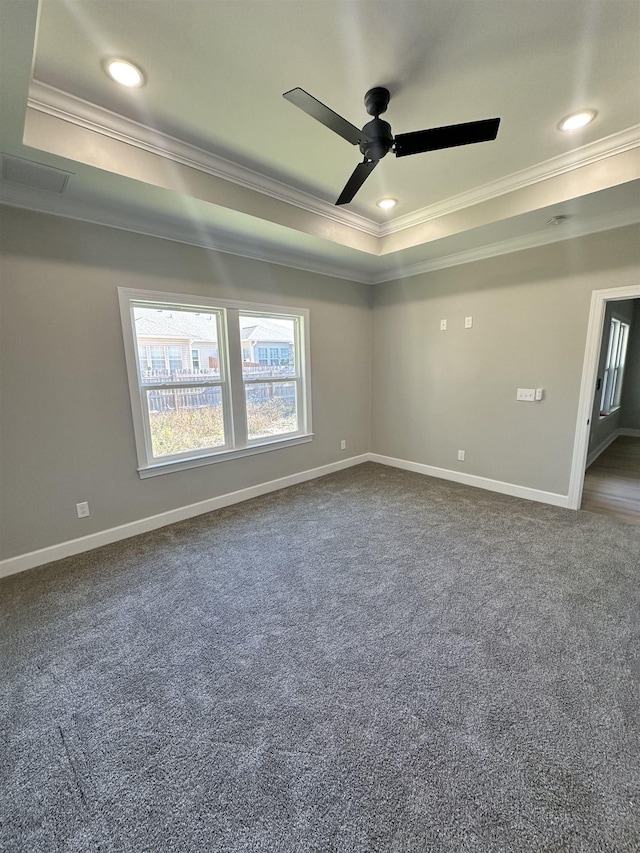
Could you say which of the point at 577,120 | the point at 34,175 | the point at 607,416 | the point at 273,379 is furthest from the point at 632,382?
the point at 34,175

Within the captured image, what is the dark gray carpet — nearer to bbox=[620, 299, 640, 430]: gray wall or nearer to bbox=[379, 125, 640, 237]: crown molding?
bbox=[379, 125, 640, 237]: crown molding

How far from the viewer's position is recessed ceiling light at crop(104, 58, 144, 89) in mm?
1733

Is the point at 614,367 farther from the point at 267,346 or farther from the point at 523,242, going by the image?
the point at 267,346

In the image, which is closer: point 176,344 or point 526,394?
point 176,344

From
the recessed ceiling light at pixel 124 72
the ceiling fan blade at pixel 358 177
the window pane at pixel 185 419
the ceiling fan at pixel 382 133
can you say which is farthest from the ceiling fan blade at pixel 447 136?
the window pane at pixel 185 419

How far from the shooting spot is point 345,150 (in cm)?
242

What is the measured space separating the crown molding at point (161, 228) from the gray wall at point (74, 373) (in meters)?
0.06

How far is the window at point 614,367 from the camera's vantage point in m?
5.09

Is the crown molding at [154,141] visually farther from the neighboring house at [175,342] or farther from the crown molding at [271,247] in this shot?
the neighboring house at [175,342]

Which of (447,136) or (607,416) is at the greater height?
(447,136)

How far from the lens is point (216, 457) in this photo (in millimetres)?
3627

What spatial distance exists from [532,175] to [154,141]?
2.80 metres

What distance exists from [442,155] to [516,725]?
337cm

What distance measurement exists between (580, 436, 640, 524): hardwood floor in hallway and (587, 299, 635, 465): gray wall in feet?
0.60
